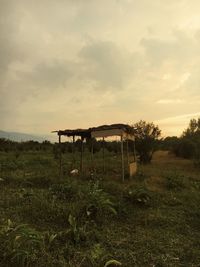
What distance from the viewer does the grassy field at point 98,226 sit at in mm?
5934

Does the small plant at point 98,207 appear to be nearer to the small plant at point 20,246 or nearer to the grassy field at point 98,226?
the grassy field at point 98,226

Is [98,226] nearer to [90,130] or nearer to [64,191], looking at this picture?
[64,191]

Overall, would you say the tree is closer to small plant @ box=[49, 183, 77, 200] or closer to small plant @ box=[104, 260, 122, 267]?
small plant @ box=[49, 183, 77, 200]

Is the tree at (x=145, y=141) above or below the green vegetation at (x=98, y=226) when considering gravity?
above

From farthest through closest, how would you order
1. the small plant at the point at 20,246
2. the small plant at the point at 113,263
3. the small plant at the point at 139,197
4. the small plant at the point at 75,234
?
the small plant at the point at 139,197, the small plant at the point at 75,234, the small plant at the point at 113,263, the small plant at the point at 20,246

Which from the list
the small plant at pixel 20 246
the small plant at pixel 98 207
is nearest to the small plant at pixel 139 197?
the small plant at pixel 98 207

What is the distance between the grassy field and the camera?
5934 millimetres

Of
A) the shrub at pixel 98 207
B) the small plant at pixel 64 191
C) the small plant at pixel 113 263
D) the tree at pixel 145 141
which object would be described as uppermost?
the tree at pixel 145 141

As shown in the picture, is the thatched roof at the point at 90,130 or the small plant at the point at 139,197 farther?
the thatched roof at the point at 90,130

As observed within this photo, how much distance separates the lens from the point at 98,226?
7.87m

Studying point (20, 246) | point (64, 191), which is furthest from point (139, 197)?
point (20, 246)

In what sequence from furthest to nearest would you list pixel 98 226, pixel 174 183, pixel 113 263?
pixel 174 183, pixel 98 226, pixel 113 263

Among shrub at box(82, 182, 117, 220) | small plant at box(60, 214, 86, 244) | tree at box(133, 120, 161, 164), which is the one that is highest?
tree at box(133, 120, 161, 164)

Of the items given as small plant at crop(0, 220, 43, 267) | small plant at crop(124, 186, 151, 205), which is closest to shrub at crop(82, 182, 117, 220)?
small plant at crop(124, 186, 151, 205)
